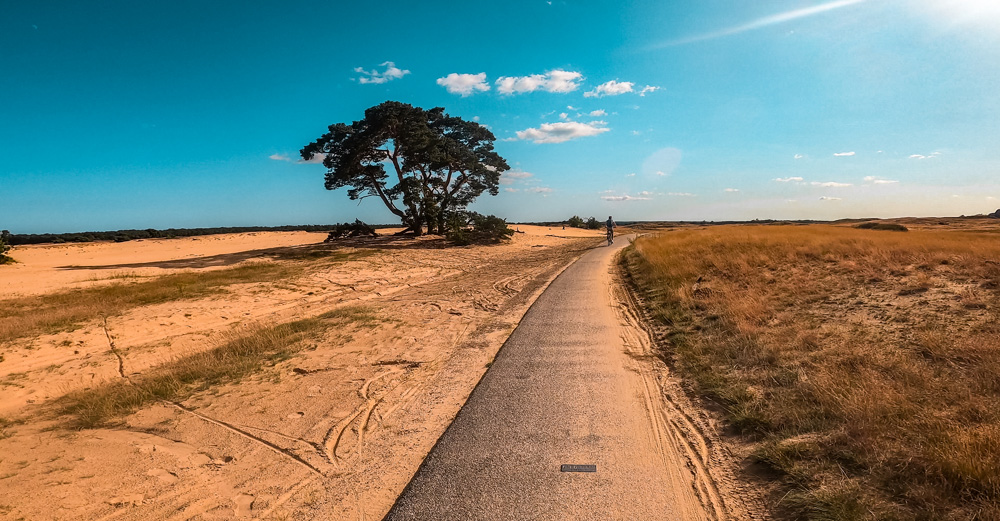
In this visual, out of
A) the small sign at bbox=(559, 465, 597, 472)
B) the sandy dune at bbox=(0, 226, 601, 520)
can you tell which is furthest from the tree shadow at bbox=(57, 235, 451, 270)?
the small sign at bbox=(559, 465, 597, 472)

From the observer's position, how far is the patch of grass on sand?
581cm

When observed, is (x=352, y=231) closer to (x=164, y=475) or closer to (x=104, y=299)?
(x=104, y=299)

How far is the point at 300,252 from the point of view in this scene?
2556 centimetres

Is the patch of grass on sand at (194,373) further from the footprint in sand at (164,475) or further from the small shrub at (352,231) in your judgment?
the small shrub at (352,231)

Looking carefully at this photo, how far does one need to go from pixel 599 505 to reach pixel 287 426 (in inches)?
153

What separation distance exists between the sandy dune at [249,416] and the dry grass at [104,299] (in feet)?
1.95

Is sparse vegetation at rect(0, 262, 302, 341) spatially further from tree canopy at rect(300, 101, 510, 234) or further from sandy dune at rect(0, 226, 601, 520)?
tree canopy at rect(300, 101, 510, 234)

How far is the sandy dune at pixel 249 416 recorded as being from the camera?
3.74 meters

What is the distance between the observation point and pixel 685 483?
3682 mm

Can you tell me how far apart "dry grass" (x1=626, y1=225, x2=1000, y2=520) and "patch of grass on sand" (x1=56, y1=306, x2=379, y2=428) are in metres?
7.36

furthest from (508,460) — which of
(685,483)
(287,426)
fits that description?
(287,426)

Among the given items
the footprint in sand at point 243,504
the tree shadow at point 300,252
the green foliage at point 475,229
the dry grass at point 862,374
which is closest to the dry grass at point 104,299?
the tree shadow at point 300,252

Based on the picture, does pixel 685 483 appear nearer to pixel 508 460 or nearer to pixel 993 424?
pixel 508 460

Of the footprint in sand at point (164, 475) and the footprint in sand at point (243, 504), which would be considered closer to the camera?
the footprint in sand at point (243, 504)
